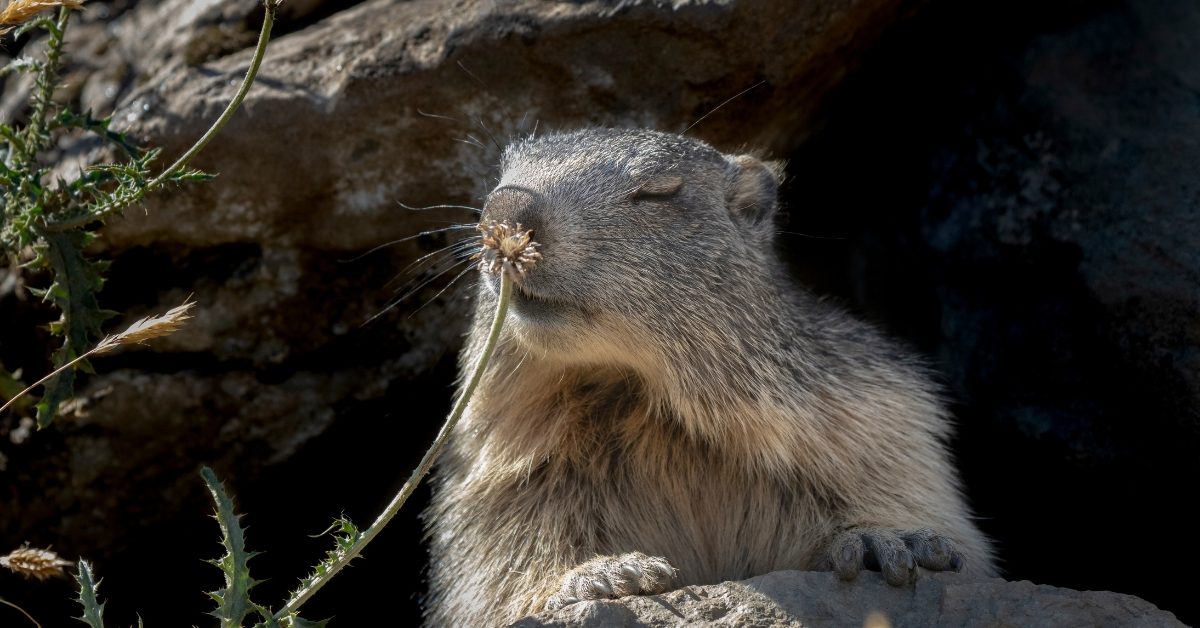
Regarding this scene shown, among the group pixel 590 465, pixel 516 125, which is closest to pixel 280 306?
pixel 516 125

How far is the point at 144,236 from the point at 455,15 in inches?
77.4

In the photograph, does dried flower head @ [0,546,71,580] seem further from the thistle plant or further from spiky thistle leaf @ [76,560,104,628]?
the thistle plant

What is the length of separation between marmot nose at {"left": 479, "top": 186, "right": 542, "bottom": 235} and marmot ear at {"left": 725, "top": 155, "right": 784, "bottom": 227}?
1.13 metres

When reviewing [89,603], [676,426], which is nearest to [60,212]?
[89,603]

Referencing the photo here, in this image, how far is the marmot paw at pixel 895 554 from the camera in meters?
4.20

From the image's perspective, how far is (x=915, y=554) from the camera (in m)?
4.32

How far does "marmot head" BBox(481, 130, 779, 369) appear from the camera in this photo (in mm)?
4141

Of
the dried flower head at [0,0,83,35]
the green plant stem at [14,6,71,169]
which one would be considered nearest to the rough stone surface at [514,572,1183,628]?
the dried flower head at [0,0,83,35]

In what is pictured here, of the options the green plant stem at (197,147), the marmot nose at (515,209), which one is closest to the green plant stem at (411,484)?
the marmot nose at (515,209)

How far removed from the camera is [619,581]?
416 centimetres

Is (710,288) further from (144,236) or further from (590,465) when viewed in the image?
(144,236)

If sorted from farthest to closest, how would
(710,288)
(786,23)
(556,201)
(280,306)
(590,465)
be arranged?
1. (280,306)
2. (786,23)
3. (590,465)
4. (710,288)
5. (556,201)

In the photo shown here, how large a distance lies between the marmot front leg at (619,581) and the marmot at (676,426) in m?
0.02

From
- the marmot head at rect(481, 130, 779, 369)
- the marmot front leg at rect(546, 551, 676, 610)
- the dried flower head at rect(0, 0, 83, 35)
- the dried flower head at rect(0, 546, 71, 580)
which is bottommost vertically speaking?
the marmot front leg at rect(546, 551, 676, 610)
